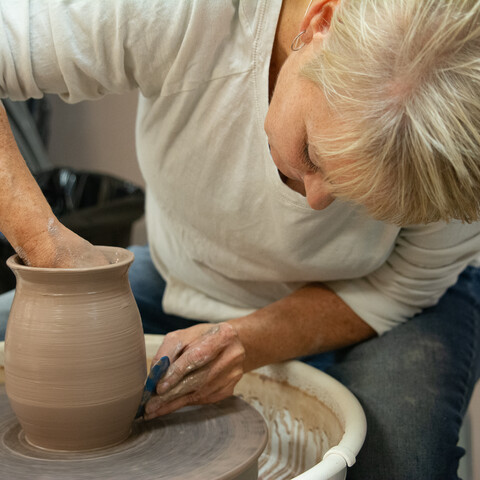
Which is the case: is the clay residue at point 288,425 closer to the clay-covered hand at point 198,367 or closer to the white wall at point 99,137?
the clay-covered hand at point 198,367

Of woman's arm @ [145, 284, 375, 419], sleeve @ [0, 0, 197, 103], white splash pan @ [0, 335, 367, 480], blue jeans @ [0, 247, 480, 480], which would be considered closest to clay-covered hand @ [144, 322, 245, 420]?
A: woman's arm @ [145, 284, 375, 419]

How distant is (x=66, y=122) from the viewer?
373cm

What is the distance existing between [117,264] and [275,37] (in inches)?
17.3

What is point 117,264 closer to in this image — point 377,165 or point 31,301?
point 31,301

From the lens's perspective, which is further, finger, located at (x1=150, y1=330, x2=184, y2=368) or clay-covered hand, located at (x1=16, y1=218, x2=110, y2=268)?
finger, located at (x1=150, y1=330, x2=184, y2=368)

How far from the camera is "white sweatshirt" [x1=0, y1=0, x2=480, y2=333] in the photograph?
1.02 metres

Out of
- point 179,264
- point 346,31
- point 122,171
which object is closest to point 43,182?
point 122,171

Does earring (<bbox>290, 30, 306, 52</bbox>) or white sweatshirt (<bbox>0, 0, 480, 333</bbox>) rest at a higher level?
earring (<bbox>290, 30, 306, 52</bbox>)

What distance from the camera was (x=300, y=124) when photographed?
2.94 ft

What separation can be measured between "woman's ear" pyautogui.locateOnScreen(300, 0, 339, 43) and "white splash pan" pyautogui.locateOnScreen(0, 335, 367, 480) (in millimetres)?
562

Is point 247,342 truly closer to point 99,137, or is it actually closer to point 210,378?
point 210,378

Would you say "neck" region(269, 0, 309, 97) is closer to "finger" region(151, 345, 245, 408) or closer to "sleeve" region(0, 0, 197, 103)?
"sleeve" region(0, 0, 197, 103)

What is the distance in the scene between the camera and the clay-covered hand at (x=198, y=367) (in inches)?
39.4

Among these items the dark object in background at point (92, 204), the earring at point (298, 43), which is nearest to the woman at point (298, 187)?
the earring at point (298, 43)
